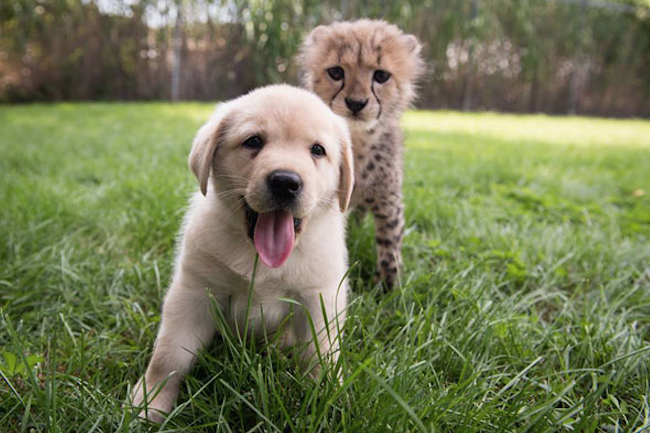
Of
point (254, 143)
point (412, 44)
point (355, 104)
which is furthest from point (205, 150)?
point (412, 44)

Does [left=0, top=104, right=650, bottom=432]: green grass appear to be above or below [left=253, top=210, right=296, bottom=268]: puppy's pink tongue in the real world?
below

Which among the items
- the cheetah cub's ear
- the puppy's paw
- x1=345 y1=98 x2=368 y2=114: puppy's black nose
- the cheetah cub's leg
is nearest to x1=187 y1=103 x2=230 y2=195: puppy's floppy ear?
the puppy's paw

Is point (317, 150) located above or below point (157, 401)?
above

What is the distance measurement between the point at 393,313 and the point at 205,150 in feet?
3.45

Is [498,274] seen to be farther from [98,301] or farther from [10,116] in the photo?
[10,116]

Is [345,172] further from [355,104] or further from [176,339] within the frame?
[176,339]

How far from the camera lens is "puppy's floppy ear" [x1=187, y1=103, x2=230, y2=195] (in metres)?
1.58

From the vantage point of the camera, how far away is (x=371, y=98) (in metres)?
2.40

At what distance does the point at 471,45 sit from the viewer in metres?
13.9

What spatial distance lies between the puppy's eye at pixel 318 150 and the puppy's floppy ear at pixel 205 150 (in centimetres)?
31

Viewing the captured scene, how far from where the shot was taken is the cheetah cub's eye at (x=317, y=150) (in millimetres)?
1644

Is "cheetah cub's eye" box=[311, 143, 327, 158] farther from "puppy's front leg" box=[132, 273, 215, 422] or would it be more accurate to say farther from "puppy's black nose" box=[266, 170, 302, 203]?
"puppy's front leg" box=[132, 273, 215, 422]

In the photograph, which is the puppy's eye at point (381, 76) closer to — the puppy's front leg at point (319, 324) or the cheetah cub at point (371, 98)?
the cheetah cub at point (371, 98)

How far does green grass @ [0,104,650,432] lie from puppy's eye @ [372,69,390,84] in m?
0.86
